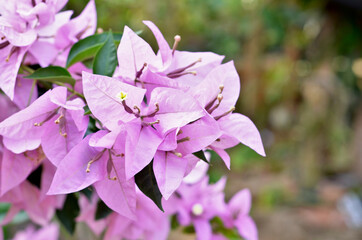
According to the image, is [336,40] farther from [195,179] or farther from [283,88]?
[195,179]

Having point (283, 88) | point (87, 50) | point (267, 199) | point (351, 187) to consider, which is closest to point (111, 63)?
point (87, 50)

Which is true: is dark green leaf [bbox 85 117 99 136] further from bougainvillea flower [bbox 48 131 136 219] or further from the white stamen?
the white stamen

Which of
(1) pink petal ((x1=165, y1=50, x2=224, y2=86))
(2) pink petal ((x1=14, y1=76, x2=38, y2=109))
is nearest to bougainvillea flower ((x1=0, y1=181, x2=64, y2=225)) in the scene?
(2) pink petal ((x1=14, y1=76, x2=38, y2=109))

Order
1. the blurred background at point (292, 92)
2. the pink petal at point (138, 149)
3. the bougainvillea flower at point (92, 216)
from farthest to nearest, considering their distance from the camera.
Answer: the blurred background at point (292, 92)
the bougainvillea flower at point (92, 216)
the pink petal at point (138, 149)

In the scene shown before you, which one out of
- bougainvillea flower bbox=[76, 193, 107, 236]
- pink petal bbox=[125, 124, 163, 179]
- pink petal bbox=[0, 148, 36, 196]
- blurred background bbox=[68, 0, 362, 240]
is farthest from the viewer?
blurred background bbox=[68, 0, 362, 240]

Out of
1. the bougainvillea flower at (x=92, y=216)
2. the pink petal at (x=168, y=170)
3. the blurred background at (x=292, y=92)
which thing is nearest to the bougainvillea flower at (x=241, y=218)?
the bougainvillea flower at (x=92, y=216)

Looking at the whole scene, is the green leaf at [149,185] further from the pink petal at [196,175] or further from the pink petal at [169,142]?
the pink petal at [196,175]
